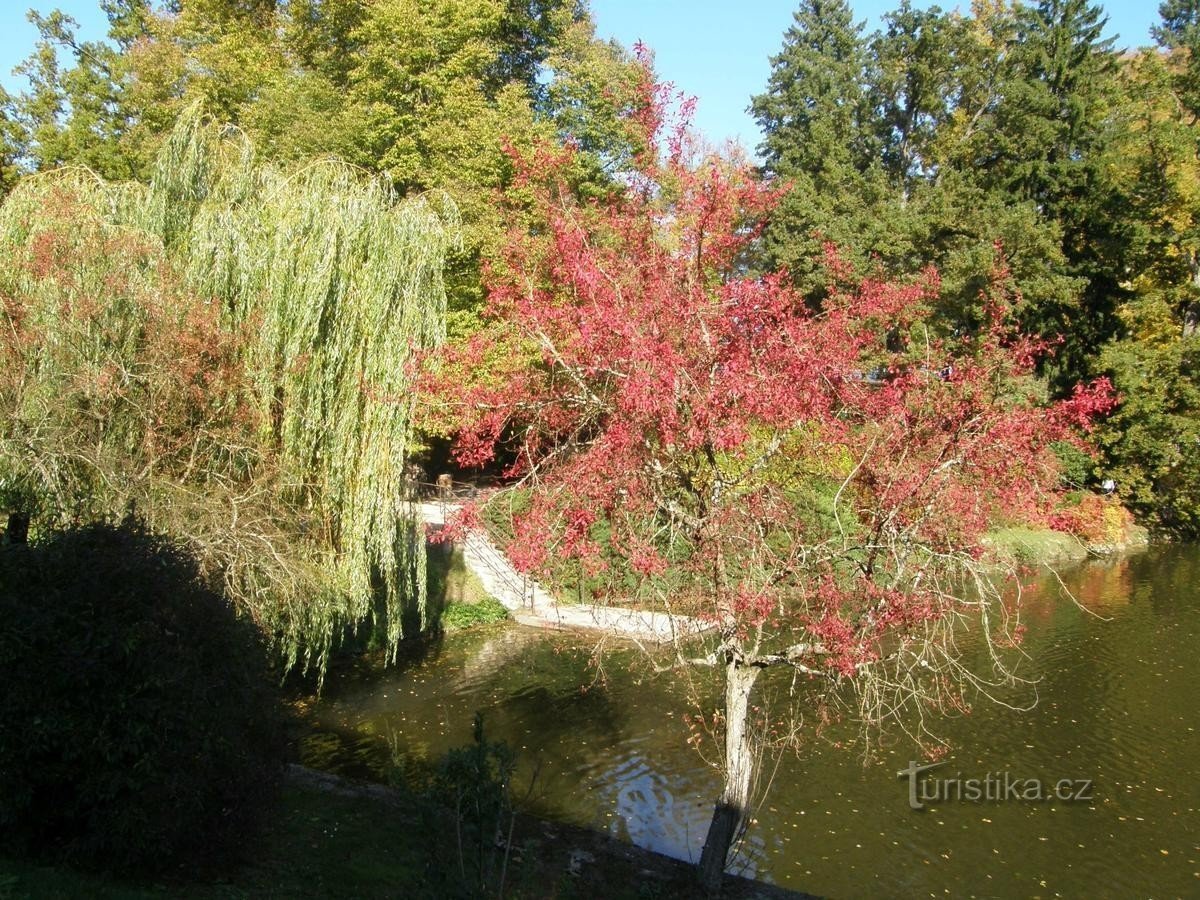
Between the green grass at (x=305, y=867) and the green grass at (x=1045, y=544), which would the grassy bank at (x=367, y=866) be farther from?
the green grass at (x=1045, y=544)

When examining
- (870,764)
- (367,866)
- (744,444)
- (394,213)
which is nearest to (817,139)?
(394,213)

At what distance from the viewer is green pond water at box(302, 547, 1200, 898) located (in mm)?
9070

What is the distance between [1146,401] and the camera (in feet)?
89.5

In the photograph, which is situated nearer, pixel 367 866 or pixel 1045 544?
pixel 367 866

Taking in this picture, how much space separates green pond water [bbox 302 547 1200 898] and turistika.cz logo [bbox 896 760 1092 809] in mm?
54

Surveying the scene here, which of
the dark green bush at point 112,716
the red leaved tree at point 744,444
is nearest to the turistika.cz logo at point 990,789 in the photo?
the red leaved tree at point 744,444

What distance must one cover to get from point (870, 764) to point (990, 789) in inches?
55.4

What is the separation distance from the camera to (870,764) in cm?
1138

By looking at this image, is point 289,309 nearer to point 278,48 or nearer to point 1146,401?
point 278,48

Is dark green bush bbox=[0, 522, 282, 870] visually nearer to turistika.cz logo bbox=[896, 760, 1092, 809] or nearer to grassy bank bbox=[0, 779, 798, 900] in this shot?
grassy bank bbox=[0, 779, 798, 900]

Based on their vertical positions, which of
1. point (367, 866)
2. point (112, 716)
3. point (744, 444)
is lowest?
point (367, 866)

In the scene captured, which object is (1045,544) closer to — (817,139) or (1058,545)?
(1058,545)

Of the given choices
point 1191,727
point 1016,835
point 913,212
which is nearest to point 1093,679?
point 1191,727

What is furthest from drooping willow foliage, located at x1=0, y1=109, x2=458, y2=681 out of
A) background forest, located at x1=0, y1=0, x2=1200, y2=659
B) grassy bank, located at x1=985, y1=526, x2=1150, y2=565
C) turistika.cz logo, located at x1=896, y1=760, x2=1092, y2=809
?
grassy bank, located at x1=985, y1=526, x2=1150, y2=565
